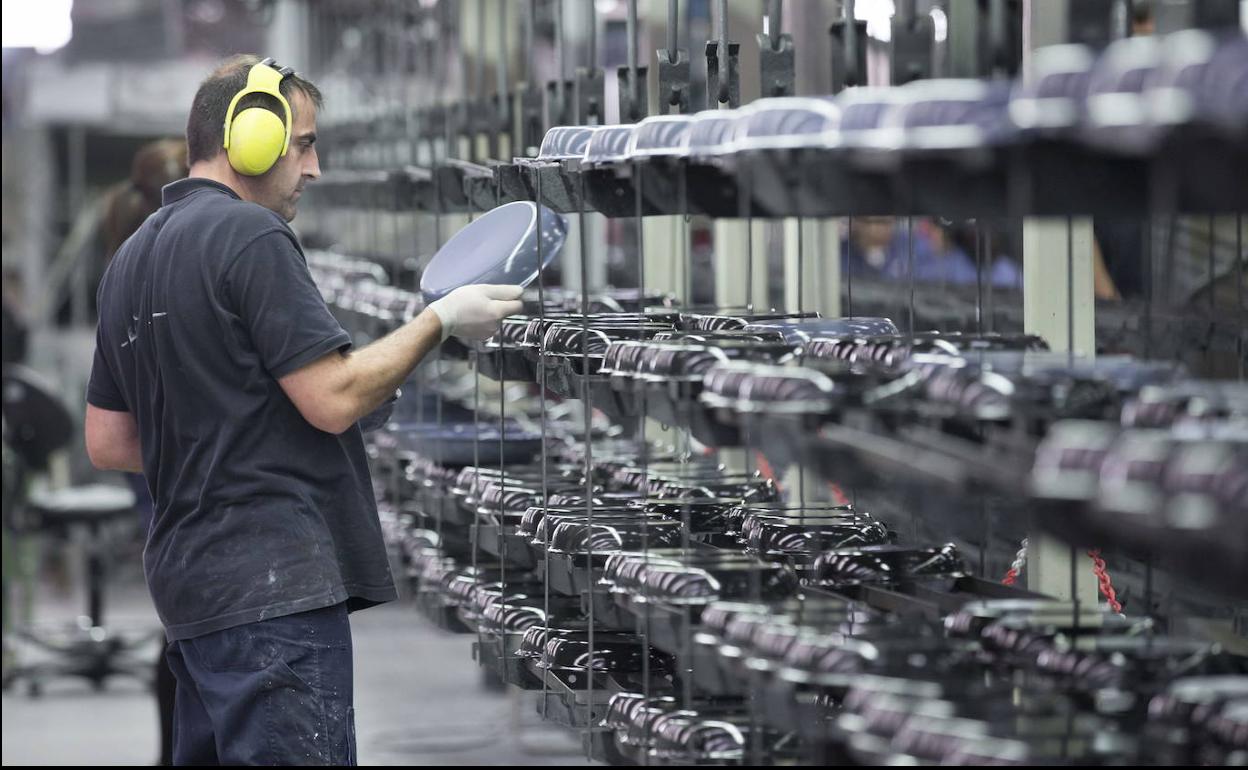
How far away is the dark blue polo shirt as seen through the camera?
3197mm

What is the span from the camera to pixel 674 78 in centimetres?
346

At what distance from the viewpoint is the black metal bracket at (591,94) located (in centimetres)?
411

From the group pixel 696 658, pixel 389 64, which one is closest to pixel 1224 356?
pixel 696 658

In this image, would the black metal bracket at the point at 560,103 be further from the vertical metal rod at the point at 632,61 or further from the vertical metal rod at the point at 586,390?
the vertical metal rod at the point at 586,390

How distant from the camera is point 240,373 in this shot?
10.6ft

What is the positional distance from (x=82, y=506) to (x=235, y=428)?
16.3ft

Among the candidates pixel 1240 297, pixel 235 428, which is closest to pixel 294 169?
pixel 235 428

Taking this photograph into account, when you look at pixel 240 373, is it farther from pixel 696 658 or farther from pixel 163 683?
pixel 163 683

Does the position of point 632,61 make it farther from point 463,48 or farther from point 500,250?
point 463,48

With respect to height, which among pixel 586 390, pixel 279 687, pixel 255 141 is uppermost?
pixel 255 141

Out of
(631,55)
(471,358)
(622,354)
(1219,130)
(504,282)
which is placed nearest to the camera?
(1219,130)

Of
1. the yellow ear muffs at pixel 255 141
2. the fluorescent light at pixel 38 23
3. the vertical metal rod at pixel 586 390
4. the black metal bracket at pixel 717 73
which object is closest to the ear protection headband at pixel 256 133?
the yellow ear muffs at pixel 255 141

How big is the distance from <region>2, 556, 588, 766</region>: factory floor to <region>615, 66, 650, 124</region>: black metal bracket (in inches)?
116

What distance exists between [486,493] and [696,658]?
151 cm
